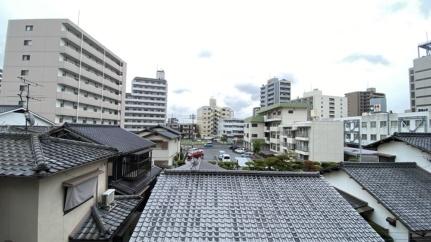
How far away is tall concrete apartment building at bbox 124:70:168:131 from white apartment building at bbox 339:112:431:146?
201 ft

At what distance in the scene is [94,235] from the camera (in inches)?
297

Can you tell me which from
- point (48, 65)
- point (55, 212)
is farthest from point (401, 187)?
point (48, 65)

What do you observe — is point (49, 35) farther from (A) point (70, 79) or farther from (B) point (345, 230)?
(B) point (345, 230)

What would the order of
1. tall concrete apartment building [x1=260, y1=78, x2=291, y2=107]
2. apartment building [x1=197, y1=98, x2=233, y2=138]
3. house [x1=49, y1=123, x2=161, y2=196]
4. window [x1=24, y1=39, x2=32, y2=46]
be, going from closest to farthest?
house [x1=49, y1=123, x2=161, y2=196], window [x1=24, y1=39, x2=32, y2=46], tall concrete apartment building [x1=260, y1=78, x2=291, y2=107], apartment building [x1=197, y1=98, x2=233, y2=138]

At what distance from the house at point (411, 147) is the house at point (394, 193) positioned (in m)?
0.52

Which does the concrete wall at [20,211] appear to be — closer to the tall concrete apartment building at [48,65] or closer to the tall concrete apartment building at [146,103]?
the tall concrete apartment building at [48,65]

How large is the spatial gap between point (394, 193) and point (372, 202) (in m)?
1.01

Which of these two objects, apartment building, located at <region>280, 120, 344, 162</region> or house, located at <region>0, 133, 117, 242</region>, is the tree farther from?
house, located at <region>0, 133, 117, 242</region>

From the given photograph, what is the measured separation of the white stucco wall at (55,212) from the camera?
621 cm

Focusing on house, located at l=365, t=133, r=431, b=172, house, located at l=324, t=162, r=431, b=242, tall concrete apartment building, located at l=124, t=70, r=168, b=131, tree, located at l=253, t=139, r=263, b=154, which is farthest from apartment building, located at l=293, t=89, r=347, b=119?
house, located at l=324, t=162, r=431, b=242

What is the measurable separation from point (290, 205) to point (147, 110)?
86.5 metres

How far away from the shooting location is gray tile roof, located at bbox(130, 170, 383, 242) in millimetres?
5379

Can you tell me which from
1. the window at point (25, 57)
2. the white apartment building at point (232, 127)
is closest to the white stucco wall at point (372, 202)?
the window at point (25, 57)

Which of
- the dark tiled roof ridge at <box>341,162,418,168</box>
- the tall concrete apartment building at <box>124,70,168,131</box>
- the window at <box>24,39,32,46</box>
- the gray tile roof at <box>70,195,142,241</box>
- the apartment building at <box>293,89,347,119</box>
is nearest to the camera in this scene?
the gray tile roof at <box>70,195,142,241</box>
